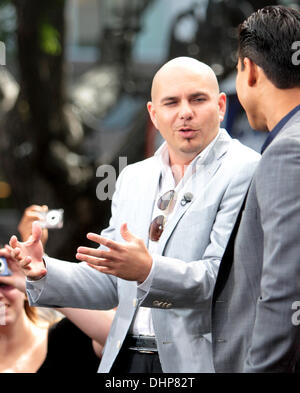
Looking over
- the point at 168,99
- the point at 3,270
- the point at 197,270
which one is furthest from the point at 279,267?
the point at 3,270

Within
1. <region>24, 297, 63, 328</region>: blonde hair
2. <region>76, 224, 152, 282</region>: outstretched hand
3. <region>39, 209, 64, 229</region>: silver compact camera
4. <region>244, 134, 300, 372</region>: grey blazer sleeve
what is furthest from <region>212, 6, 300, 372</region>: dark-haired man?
<region>24, 297, 63, 328</region>: blonde hair

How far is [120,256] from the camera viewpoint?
89.3 inches

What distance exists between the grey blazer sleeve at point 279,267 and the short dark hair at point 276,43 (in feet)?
0.94

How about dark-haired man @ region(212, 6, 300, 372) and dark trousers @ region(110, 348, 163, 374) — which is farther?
dark trousers @ region(110, 348, 163, 374)

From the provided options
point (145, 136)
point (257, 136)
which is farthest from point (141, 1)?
point (257, 136)

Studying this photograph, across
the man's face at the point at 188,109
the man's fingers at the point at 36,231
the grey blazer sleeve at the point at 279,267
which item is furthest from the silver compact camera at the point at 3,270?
the grey blazer sleeve at the point at 279,267

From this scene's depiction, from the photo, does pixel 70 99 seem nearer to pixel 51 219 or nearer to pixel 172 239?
pixel 51 219

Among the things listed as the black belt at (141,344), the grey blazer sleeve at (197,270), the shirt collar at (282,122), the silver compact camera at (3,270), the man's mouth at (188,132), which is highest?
the shirt collar at (282,122)

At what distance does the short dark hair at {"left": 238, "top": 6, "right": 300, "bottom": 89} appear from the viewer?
230cm

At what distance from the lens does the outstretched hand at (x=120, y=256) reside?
7.44 feet

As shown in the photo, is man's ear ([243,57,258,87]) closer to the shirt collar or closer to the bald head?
the shirt collar

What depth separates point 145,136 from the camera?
854 centimetres

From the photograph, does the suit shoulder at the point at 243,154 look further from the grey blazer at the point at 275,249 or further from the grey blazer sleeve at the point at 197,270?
the grey blazer at the point at 275,249

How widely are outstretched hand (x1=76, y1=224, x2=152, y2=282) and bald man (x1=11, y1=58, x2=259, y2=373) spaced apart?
31 mm
